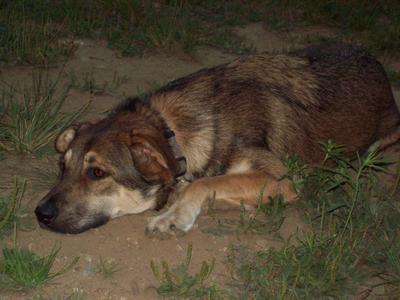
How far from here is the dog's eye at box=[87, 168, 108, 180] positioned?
13.9 feet

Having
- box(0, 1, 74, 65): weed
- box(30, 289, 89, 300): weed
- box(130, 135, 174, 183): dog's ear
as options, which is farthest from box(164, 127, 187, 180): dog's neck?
box(0, 1, 74, 65): weed

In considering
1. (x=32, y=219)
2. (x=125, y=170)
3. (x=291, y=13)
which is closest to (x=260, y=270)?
(x=125, y=170)

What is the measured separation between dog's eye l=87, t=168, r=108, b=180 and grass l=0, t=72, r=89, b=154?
124cm

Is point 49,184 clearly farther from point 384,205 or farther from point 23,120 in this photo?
Answer: point 384,205

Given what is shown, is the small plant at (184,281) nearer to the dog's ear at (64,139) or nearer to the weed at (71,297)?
the weed at (71,297)

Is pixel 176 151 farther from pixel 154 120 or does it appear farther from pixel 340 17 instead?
pixel 340 17

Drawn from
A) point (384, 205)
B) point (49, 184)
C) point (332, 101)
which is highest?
point (332, 101)

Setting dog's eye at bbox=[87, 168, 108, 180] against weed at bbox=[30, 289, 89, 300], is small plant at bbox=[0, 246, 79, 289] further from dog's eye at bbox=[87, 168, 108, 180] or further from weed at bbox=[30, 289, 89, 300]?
dog's eye at bbox=[87, 168, 108, 180]

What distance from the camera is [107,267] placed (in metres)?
3.96

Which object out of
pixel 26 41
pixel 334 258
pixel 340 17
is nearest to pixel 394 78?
pixel 340 17

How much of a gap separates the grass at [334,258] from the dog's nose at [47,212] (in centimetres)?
125

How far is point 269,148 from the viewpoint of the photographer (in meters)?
4.91

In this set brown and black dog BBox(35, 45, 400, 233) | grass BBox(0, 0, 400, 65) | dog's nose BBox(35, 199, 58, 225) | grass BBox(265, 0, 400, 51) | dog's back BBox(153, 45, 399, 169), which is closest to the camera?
dog's nose BBox(35, 199, 58, 225)

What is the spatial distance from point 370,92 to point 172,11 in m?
4.73
